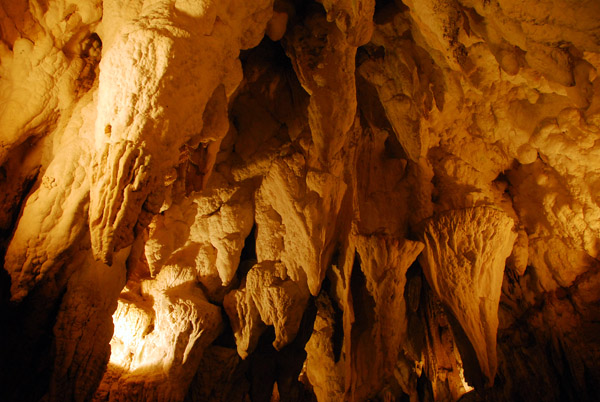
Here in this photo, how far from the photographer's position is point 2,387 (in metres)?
2.30

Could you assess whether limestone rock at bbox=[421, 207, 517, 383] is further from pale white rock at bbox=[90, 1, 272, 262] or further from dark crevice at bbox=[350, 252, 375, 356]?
pale white rock at bbox=[90, 1, 272, 262]

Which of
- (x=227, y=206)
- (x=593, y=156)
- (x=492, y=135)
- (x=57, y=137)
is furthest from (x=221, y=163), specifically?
(x=593, y=156)

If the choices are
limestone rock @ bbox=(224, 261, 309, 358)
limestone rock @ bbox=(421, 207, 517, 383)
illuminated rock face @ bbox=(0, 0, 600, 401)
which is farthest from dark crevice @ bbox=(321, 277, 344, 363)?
limestone rock @ bbox=(421, 207, 517, 383)

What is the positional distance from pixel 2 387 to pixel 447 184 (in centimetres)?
473

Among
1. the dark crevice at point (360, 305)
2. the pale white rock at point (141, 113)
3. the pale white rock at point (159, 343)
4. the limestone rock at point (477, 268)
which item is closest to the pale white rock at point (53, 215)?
the pale white rock at point (141, 113)

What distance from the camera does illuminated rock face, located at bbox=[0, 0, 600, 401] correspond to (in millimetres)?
2178

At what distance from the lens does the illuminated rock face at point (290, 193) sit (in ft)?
7.14

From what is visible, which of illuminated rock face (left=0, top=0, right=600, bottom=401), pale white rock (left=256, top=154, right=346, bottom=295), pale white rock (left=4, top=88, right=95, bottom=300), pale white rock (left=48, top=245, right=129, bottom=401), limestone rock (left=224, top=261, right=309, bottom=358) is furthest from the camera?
limestone rock (left=224, top=261, right=309, bottom=358)

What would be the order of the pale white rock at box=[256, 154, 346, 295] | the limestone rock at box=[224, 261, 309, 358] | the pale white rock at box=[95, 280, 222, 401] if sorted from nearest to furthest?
the pale white rock at box=[95, 280, 222, 401] → the pale white rock at box=[256, 154, 346, 295] → the limestone rock at box=[224, 261, 309, 358]

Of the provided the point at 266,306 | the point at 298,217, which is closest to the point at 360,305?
the point at 266,306

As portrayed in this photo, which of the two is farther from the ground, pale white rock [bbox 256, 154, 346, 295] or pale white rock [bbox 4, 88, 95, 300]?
pale white rock [bbox 256, 154, 346, 295]

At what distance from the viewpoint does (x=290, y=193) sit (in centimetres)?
430

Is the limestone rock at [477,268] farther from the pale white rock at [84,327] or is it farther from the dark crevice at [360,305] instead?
the pale white rock at [84,327]

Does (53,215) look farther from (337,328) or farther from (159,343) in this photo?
(337,328)
